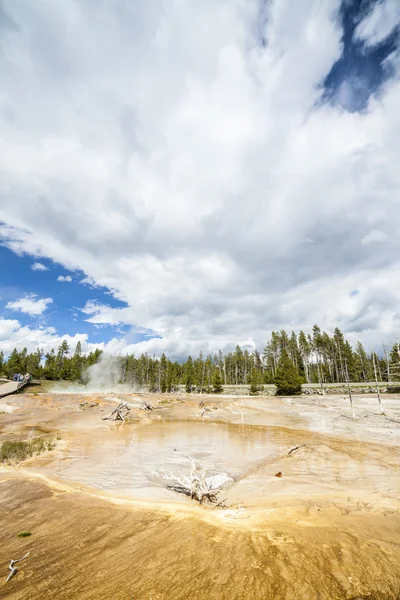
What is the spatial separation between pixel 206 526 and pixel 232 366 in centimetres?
10283

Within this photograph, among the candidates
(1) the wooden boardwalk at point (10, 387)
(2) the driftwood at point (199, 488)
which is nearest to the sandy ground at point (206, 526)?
(2) the driftwood at point (199, 488)

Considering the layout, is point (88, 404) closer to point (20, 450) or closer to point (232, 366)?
point (20, 450)

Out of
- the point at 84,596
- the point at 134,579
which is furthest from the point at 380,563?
the point at 84,596

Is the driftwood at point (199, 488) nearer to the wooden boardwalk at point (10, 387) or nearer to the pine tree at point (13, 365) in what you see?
the wooden boardwalk at point (10, 387)

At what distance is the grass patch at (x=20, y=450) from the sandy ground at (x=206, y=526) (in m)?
0.91

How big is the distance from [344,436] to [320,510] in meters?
17.0

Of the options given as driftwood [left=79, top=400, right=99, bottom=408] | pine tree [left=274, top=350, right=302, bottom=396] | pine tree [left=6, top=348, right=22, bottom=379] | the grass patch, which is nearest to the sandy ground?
the grass patch

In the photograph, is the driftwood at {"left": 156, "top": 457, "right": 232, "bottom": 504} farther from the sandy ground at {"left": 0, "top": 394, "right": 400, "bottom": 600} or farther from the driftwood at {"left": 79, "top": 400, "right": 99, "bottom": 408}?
the driftwood at {"left": 79, "top": 400, "right": 99, "bottom": 408}

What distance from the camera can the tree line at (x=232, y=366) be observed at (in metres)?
81.1

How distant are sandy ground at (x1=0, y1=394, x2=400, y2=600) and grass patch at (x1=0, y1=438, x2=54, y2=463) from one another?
91 cm

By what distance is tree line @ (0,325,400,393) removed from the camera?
81.1m

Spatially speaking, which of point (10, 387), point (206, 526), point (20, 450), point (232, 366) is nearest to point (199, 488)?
point (206, 526)

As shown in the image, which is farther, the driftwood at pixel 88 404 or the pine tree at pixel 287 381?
the pine tree at pixel 287 381

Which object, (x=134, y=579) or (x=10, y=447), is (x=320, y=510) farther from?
(x=10, y=447)
